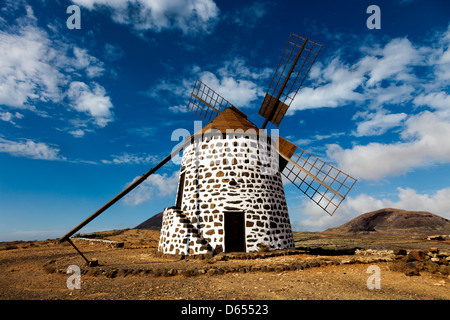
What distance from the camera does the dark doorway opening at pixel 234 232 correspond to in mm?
10539

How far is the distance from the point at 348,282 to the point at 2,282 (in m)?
9.98

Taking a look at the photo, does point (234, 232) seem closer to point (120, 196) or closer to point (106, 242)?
point (120, 196)

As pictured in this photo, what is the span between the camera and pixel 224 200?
36.3 ft

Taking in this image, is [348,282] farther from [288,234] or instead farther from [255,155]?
[255,155]

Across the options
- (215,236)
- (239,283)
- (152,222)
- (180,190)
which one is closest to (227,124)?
(180,190)

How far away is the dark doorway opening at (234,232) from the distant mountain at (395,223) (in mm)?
32988

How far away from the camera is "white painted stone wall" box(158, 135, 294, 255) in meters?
10.7

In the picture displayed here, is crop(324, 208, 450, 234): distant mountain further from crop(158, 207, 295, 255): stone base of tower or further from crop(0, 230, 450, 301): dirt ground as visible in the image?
crop(0, 230, 450, 301): dirt ground

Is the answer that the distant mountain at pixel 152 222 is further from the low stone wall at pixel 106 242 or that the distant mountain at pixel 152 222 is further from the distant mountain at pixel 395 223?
the distant mountain at pixel 395 223

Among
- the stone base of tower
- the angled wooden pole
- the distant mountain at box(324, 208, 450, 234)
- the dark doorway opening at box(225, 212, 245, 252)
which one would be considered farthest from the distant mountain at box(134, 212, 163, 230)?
the dark doorway opening at box(225, 212, 245, 252)

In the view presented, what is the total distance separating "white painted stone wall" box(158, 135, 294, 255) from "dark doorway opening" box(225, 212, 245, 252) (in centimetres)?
20

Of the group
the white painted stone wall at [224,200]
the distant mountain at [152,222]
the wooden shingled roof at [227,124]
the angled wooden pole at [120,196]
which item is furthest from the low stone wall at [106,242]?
the distant mountain at [152,222]
